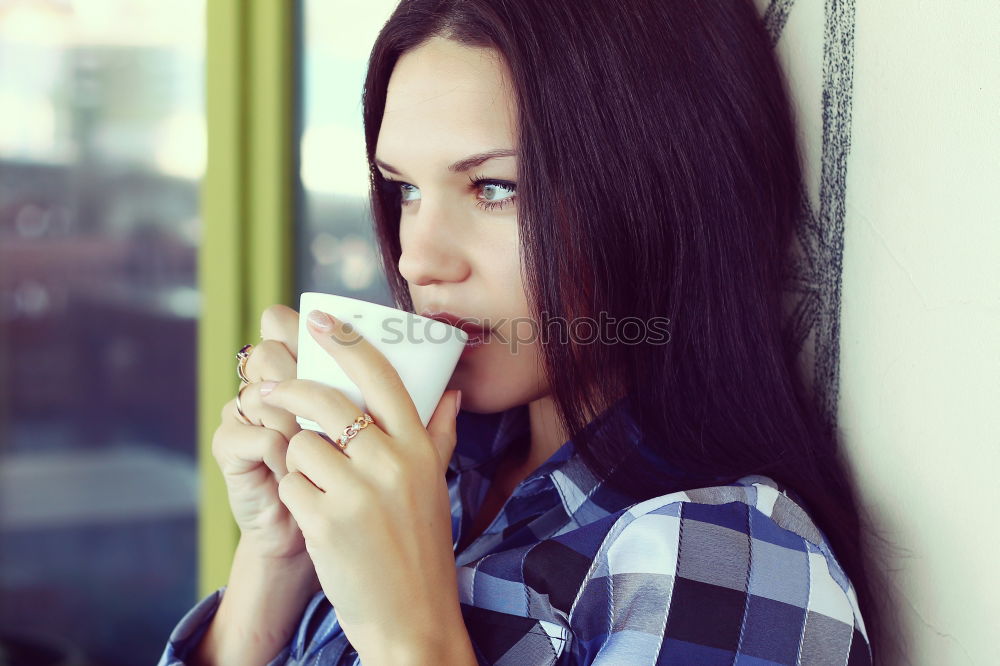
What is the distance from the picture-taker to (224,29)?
57.7 inches

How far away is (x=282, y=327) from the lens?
945 mm

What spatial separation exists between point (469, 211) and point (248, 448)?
356mm

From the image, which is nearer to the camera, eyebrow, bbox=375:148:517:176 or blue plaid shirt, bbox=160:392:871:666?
blue plaid shirt, bbox=160:392:871:666

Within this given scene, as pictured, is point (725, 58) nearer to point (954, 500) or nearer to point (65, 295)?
point (954, 500)

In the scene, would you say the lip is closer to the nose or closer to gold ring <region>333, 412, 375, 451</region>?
the nose

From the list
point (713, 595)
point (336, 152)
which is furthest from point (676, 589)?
point (336, 152)

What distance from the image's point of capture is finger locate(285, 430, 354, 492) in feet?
2.32

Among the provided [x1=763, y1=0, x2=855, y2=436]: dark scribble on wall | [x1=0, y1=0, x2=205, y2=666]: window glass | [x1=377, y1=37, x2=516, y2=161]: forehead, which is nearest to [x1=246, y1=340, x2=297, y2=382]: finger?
[x1=377, y1=37, x2=516, y2=161]: forehead

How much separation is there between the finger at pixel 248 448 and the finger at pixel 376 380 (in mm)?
227

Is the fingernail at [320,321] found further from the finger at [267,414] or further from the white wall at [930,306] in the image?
the white wall at [930,306]

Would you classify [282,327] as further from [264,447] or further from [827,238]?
[827,238]

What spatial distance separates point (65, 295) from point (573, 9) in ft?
6.02

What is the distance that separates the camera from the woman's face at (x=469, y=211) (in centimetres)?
82

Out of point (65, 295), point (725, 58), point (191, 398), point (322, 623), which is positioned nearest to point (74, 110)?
point (65, 295)
